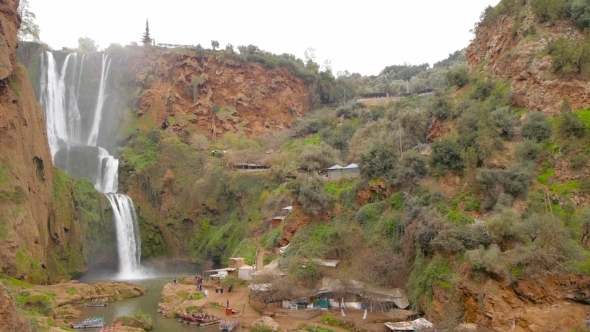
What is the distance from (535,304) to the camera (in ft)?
71.3

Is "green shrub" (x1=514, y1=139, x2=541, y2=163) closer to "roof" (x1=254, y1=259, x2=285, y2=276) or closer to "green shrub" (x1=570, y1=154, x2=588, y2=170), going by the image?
"green shrub" (x1=570, y1=154, x2=588, y2=170)

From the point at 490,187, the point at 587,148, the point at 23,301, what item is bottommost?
the point at 23,301

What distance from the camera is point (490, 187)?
2770cm

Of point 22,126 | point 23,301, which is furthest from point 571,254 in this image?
point 22,126

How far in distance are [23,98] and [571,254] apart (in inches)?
1537

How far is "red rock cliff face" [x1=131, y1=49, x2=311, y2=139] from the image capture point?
210 ft

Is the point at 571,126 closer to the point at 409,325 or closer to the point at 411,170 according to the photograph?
the point at 411,170

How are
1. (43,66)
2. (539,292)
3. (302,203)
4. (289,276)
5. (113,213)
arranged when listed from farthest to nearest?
(43,66) < (113,213) < (302,203) < (289,276) < (539,292)

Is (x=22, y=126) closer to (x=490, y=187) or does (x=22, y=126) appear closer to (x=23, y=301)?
(x=23, y=301)

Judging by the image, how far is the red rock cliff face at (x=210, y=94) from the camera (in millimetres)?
64062

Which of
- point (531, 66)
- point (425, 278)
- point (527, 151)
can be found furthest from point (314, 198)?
point (531, 66)

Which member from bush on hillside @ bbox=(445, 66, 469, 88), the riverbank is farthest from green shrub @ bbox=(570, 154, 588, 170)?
bush on hillside @ bbox=(445, 66, 469, 88)

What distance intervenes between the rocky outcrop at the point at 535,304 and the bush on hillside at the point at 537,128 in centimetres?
1076

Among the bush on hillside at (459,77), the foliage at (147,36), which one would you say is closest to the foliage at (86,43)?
the foliage at (147,36)
